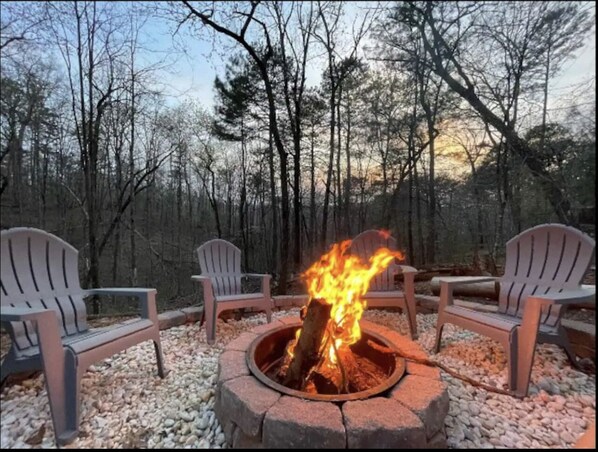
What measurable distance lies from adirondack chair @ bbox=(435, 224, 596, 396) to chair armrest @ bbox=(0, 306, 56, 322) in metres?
2.23

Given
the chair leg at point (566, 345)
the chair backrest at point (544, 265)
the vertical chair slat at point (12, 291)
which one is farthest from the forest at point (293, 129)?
the vertical chair slat at point (12, 291)

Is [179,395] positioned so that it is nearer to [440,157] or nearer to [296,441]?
[296,441]

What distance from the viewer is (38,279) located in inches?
66.9

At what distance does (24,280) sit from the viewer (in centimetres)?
162

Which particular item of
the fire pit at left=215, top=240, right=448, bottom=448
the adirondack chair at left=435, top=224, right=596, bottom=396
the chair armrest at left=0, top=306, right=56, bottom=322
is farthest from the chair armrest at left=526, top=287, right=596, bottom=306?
the chair armrest at left=0, top=306, right=56, bottom=322

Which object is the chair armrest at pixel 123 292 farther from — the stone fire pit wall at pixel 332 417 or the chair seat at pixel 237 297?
the stone fire pit wall at pixel 332 417

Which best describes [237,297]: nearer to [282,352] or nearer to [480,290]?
[282,352]

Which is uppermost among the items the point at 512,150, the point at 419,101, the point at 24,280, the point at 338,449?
the point at 419,101

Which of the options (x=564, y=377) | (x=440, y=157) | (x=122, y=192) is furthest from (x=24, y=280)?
(x=440, y=157)

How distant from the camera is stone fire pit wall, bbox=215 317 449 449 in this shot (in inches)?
40.7

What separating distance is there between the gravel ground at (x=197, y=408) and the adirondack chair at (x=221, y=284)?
1.51 ft

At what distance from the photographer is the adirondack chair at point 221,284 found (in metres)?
2.40

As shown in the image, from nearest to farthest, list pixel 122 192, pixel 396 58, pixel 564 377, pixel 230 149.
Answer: pixel 564 377 → pixel 396 58 → pixel 122 192 → pixel 230 149

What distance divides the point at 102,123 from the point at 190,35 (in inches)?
126
